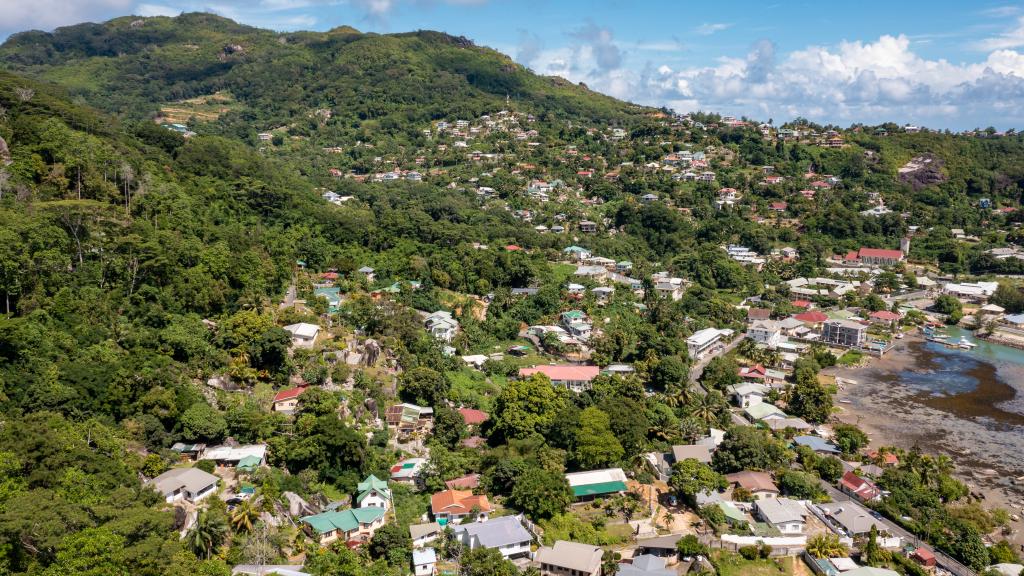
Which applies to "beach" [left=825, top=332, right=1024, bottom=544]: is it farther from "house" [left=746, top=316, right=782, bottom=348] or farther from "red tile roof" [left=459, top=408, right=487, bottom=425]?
"red tile roof" [left=459, top=408, right=487, bottom=425]

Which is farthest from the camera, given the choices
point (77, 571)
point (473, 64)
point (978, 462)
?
point (473, 64)

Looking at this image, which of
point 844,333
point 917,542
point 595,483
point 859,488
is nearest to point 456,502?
point 595,483

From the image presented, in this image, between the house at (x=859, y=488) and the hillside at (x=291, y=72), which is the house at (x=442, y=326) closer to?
the house at (x=859, y=488)

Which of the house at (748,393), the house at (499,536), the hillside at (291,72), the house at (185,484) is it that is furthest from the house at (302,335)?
the hillside at (291,72)

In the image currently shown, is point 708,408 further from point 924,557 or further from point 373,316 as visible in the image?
point 373,316

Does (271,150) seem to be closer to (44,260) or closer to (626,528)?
(44,260)

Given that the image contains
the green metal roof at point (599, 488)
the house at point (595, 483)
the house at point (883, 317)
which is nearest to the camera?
the green metal roof at point (599, 488)

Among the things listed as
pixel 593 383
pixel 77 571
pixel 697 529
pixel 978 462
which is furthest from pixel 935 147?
pixel 77 571
